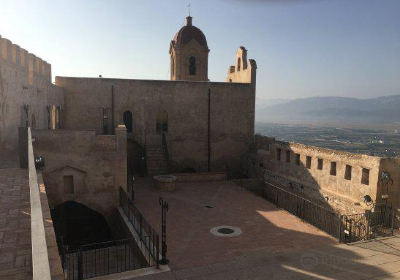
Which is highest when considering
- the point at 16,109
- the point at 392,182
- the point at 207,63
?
the point at 207,63

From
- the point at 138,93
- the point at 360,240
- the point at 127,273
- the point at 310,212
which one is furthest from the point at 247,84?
the point at 127,273

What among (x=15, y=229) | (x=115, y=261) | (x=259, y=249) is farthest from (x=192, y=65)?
(x=15, y=229)

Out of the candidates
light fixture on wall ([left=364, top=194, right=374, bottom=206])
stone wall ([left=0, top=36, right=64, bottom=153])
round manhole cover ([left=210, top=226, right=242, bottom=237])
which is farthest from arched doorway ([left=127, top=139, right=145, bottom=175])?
light fixture on wall ([left=364, top=194, right=374, bottom=206])

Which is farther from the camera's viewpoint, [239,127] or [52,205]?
[239,127]

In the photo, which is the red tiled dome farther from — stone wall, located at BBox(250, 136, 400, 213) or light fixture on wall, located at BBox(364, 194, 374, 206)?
light fixture on wall, located at BBox(364, 194, 374, 206)

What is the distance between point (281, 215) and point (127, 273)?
8.58 meters

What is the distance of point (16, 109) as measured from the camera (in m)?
13.7

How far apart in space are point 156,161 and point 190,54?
1167cm

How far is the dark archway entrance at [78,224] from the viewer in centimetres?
1532

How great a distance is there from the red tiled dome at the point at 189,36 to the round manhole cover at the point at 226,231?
67.2 feet

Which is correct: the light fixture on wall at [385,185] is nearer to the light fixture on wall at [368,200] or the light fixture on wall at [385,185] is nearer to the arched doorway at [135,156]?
the light fixture on wall at [368,200]

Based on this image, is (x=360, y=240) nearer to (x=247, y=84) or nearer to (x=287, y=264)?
(x=287, y=264)

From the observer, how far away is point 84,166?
14742mm

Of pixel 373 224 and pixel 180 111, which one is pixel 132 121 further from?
pixel 373 224
